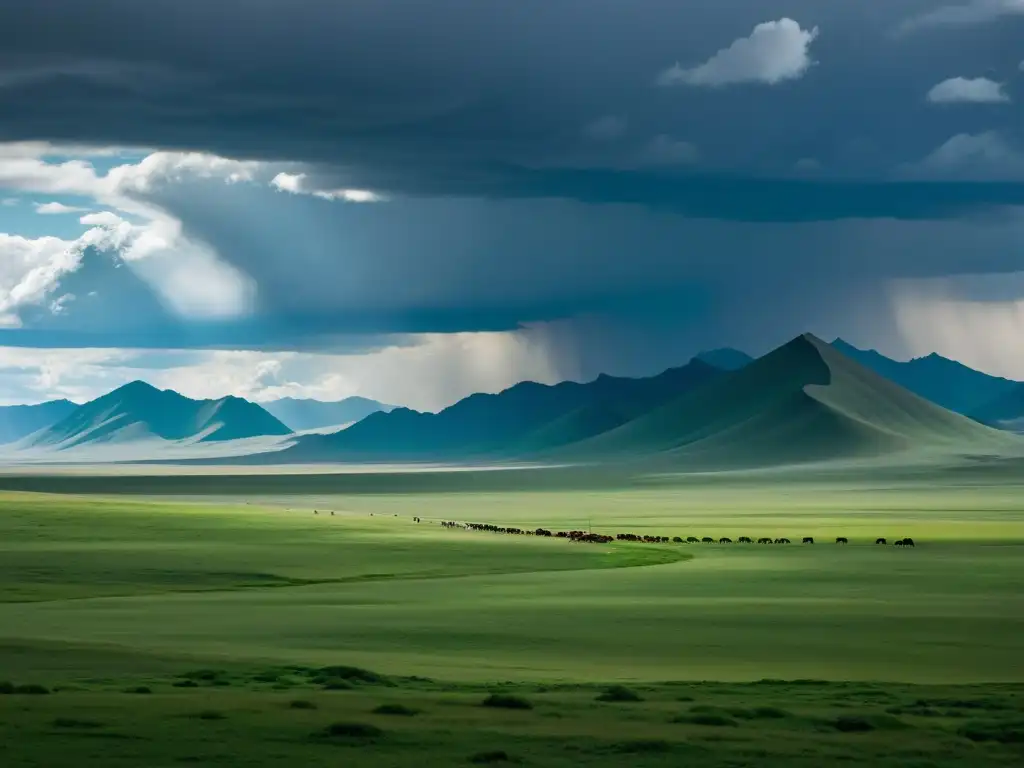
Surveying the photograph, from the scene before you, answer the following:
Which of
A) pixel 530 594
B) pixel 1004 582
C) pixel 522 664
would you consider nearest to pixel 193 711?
pixel 522 664

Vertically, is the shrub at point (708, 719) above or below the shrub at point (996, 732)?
below

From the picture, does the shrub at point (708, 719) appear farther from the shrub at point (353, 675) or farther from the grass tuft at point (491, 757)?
the shrub at point (353, 675)

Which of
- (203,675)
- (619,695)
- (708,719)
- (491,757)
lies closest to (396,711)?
(491,757)

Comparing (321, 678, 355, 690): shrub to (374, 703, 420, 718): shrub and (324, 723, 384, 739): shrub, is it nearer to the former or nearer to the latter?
(374, 703, 420, 718): shrub

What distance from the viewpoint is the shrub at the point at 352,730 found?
26625mm

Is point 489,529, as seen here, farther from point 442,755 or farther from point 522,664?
point 442,755

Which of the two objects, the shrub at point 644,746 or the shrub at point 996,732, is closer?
the shrub at point 644,746

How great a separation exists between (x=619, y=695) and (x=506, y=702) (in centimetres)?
292

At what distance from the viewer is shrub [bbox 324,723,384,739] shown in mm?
26625

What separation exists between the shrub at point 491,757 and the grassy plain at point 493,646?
0.06 meters

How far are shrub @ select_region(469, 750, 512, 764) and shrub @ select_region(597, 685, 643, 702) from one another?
24.4 feet

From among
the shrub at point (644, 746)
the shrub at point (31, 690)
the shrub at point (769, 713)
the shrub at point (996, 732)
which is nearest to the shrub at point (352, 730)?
the shrub at point (644, 746)

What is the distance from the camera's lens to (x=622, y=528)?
126m

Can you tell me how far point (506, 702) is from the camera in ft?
100.0
